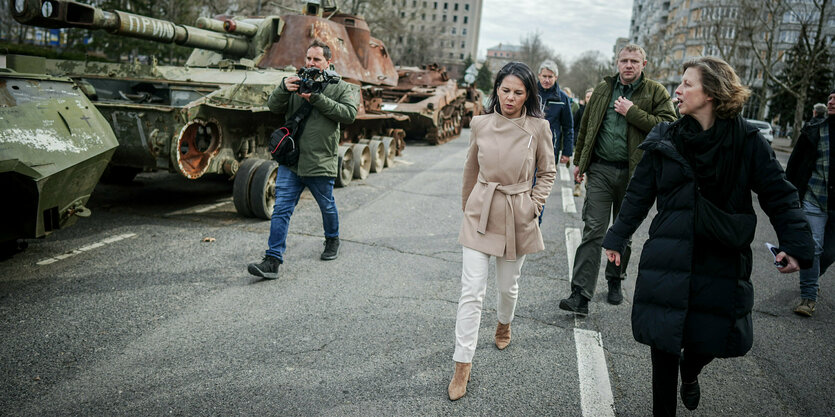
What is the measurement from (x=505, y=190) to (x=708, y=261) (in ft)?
3.58

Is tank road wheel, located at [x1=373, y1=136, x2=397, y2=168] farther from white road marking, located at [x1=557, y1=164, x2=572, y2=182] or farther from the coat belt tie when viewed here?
the coat belt tie

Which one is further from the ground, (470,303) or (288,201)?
(288,201)

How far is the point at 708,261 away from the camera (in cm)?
260

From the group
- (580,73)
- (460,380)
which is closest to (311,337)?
(460,380)

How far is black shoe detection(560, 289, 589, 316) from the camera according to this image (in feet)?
14.4

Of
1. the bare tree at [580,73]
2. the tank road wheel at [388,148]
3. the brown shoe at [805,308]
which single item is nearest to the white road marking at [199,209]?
the tank road wheel at [388,148]

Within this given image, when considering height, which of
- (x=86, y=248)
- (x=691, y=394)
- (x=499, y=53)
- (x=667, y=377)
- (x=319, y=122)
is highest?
(x=499, y=53)

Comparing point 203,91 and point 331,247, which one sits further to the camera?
point 203,91

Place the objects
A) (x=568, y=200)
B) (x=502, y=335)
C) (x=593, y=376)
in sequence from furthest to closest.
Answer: (x=568, y=200) → (x=502, y=335) → (x=593, y=376)

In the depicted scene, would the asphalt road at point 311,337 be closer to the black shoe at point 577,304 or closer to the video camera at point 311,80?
the black shoe at point 577,304

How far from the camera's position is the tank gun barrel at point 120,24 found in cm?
562

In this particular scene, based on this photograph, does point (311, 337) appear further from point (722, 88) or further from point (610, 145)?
point (722, 88)

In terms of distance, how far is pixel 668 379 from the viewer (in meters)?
2.79

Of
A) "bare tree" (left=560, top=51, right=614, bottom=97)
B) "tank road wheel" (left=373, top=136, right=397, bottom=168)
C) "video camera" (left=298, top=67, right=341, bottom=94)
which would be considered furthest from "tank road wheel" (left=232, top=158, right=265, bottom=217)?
"bare tree" (left=560, top=51, right=614, bottom=97)
